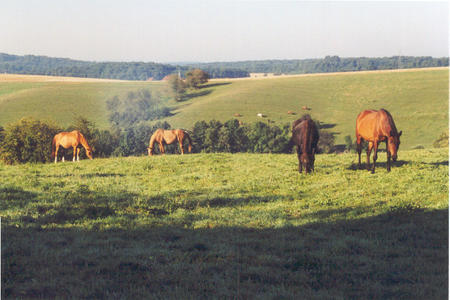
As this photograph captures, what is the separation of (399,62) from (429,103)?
77221 mm

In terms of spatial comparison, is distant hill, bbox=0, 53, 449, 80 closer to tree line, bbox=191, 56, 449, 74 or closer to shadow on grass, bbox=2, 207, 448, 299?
tree line, bbox=191, 56, 449, 74

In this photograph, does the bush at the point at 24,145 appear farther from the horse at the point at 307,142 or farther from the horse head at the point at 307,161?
the horse head at the point at 307,161

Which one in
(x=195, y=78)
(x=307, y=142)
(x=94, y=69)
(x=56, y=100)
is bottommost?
(x=307, y=142)

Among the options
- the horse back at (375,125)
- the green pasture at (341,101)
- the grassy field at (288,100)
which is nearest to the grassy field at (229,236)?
the horse back at (375,125)

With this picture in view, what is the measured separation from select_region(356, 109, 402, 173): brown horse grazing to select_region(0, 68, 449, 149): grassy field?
4947 cm

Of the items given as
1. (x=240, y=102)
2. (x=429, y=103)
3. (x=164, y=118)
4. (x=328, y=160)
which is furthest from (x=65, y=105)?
(x=328, y=160)

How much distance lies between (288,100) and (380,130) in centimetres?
8509

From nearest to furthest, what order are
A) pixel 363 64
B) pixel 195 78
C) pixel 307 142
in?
1. pixel 307 142
2. pixel 195 78
3. pixel 363 64

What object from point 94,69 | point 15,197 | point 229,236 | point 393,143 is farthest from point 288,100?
point 94,69

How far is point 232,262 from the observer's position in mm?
7168

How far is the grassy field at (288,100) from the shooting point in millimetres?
79719

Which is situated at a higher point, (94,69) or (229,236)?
(94,69)

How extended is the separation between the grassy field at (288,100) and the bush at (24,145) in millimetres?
43728

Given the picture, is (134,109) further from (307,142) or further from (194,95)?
(307,142)
